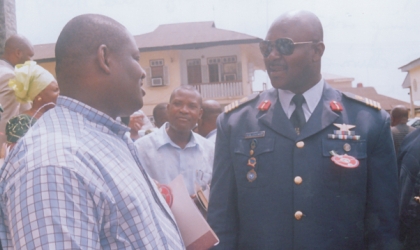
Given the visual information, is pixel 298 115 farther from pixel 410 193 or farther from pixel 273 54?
pixel 410 193

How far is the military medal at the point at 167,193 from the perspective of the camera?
2209 millimetres

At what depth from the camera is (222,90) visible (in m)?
22.6

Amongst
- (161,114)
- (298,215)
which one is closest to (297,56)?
(298,215)

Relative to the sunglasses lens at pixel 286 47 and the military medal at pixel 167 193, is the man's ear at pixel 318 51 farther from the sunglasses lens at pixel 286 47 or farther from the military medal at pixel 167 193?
the military medal at pixel 167 193

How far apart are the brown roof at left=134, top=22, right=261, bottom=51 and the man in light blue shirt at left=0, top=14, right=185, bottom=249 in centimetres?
1929

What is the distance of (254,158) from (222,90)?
797 inches

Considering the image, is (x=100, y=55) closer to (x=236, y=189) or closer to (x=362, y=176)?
(x=236, y=189)

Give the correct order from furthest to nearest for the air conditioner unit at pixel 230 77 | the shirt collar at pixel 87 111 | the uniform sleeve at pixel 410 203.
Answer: the air conditioner unit at pixel 230 77, the uniform sleeve at pixel 410 203, the shirt collar at pixel 87 111

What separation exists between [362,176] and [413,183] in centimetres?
64

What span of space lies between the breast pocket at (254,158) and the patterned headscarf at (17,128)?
4.28 ft

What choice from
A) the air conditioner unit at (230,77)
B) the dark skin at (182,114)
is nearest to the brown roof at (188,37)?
the air conditioner unit at (230,77)

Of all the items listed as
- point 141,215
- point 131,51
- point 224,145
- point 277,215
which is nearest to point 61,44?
point 131,51

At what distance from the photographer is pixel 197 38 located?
21797 millimetres

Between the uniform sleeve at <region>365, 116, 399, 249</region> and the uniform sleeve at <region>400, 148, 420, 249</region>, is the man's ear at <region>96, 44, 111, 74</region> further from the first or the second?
the uniform sleeve at <region>400, 148, 420, 249</region>
